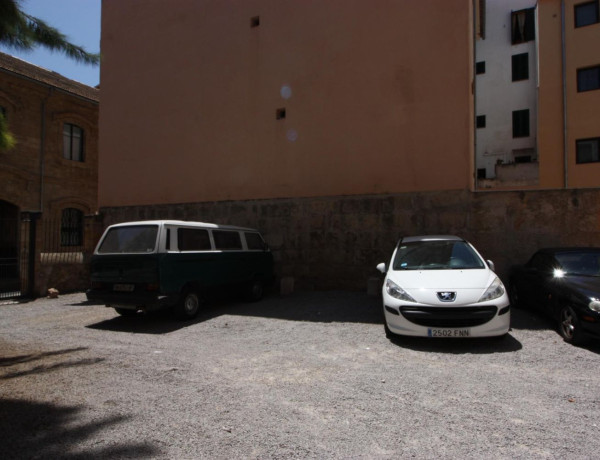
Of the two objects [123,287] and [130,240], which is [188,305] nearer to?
[123,287]

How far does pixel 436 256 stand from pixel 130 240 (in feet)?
18.2

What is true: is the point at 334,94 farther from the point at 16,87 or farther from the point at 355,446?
the point at 16,87

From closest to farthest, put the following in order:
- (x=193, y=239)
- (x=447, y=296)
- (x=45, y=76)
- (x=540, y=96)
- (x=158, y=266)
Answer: (x=447, y=296) → (x=158, y=266) → (x=193, y=239) → (x=45, y=76) → (x=540, y=96)

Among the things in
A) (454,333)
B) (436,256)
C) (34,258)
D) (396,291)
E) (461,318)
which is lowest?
(454,333)

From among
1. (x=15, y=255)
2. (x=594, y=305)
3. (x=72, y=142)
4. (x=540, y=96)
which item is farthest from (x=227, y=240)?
(x=540, y=96)

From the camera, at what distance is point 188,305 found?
7.54m

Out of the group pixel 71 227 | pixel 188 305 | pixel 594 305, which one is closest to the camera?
pixel 594 305

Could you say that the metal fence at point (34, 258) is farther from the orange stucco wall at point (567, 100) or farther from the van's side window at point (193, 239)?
the orange stucco wall at point (567, 100)

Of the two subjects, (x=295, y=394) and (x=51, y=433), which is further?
(x=295, y=394)

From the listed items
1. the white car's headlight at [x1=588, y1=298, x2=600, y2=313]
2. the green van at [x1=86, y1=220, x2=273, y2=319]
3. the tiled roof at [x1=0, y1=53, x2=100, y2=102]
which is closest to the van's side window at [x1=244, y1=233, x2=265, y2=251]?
the green van at [x1=86, y1=220, x2=273, y2=319]

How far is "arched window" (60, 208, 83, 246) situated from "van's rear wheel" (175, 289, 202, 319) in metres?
13.1

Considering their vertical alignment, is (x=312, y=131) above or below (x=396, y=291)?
above

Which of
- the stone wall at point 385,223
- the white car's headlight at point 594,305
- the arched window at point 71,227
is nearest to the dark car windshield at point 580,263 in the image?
the white car's headlight at point 594,305

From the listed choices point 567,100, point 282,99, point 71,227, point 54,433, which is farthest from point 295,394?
point 567,100
